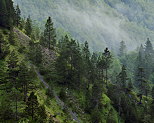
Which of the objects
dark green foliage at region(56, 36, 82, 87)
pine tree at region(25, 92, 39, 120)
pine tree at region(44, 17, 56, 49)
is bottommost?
pine tree at region(25, 92, 39, 120)

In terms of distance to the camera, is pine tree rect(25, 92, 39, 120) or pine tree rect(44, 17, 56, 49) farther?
pine tree rect(44, 17, 56, 49)

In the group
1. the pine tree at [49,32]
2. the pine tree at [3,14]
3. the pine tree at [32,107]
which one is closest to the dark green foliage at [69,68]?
the pine tree at [49,32]

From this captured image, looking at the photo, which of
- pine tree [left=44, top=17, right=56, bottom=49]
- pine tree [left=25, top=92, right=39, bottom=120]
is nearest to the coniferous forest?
pine tree [left=25, top=92, right=39, bottom=120]

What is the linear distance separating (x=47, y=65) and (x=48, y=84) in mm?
11117

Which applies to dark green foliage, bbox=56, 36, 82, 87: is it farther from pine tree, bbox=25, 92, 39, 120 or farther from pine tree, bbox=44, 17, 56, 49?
pine tree, bbox=25, 92, 39, 120

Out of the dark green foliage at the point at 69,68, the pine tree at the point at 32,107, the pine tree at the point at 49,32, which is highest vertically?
the pine tree at the point at 49,32

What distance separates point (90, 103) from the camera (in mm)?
60688

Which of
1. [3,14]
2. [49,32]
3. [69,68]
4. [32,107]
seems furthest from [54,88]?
[3,14]

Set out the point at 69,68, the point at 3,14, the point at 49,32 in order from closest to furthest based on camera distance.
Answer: the point at 69,68 < the point at 3,14 < the point at 49,32

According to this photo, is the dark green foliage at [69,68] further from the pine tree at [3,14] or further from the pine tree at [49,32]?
the pine tree at [3,14]

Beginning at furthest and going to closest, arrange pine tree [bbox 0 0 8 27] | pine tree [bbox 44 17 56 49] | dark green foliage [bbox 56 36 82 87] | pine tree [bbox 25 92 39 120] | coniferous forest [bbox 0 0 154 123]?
pine tree [bbox 44 17 56 49] < pine tree [bbox 0 0 8 27] < dark green foliage [bbox 56 36 82 87] < coniferous forest [bbox 0 0 154 123] < pine tree [bbox 25 92 39 120]

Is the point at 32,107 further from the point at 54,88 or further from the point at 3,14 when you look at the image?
the point at 3,14

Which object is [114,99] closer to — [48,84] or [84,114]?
[84,114]

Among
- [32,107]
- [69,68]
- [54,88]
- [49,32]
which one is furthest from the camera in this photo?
[49,32]
